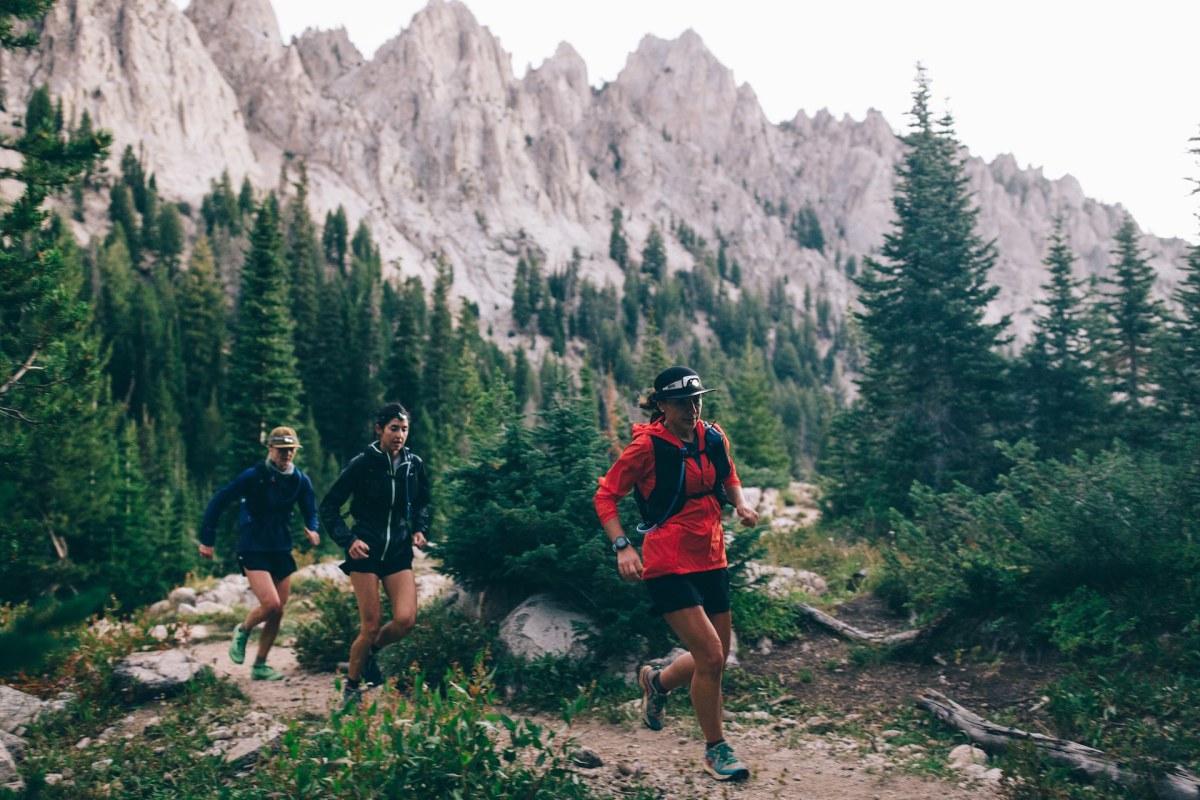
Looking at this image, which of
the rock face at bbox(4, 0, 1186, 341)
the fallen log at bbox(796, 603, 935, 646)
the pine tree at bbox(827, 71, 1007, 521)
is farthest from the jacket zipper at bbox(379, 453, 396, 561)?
the rock face at bbox(4, 0, 1186, 341)

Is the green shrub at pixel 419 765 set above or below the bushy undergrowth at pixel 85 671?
above

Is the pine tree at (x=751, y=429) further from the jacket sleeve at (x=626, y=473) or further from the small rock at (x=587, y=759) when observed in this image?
the jacket sleeve at (x=626, y=473)

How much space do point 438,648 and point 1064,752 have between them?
18.8ft

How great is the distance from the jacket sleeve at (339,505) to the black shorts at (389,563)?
0.74 feet

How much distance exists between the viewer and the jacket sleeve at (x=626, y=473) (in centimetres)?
533

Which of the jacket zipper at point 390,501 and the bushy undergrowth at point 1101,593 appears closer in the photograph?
the bushy undergrowth at point 1101,593

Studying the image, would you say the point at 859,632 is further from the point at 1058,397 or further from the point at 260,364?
the point at 260,364

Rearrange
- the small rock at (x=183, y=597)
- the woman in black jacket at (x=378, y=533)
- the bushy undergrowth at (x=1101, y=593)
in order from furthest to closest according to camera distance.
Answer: the small rock at (x=183, y=597), the woman in black jacket at (x=378, y=533), the bushy undergrowth at (x=1101, y=593)

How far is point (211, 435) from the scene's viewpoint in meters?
64.2


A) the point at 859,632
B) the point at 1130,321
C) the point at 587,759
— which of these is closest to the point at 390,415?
the point at 587,759

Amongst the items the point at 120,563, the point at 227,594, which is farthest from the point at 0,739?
the point at 120,563

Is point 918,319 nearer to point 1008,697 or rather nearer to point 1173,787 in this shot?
point 1008,697

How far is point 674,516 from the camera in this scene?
17.6 feet

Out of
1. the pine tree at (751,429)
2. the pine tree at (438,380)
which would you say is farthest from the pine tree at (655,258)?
the pine tree at (751,429)
